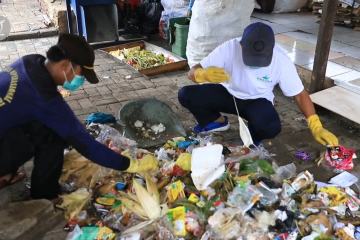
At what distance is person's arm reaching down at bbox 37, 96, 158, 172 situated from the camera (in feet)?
6.65

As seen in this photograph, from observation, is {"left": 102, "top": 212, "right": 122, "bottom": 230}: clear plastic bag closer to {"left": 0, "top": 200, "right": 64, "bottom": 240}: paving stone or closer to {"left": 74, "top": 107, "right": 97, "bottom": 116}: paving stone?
{"left": 0, "top": 200, "right": 64, "bottom": 240}: paving stone

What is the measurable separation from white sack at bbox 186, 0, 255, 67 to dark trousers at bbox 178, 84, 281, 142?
1.29 m

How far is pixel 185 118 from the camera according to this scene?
3.78 meters

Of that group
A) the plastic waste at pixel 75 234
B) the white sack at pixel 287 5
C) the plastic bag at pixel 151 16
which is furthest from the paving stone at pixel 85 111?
the white sack at pixel 287 5

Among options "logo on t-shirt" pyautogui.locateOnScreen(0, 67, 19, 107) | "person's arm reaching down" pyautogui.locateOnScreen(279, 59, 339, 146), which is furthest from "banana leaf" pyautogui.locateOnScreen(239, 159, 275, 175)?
"logo on t-shirt" pyautogui.locateOnScreen(0, 67, 19, 107)

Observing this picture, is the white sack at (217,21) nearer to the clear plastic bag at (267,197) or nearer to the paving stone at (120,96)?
the paving stone at (120,96)

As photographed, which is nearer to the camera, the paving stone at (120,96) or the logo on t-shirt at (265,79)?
the logo on t-shirt at (265,79)

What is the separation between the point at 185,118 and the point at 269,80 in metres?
1.08

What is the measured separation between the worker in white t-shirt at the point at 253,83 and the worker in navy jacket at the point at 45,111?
3.79 feet

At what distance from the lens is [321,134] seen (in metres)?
2.85


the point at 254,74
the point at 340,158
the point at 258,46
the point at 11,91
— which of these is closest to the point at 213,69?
the point at 254,74

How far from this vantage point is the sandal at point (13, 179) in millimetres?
2605

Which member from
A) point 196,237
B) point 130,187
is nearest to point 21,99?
point 130,187

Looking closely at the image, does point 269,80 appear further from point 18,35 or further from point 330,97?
point 18,35
